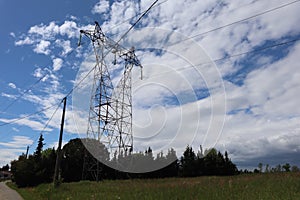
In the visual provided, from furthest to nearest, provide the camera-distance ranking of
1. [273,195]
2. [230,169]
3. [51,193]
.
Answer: [230,169] → [51,193] → [273,195]

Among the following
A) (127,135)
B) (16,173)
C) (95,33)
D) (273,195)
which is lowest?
(273,195)

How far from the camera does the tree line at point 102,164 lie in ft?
103

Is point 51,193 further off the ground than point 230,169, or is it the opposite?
point 230,169

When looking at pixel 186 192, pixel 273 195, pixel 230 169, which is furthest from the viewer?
pixel 230 169

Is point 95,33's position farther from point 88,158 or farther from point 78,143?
point 78,143

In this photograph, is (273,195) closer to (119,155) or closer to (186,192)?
(186,192)

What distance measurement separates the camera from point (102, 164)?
35438 mm

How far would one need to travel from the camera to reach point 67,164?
41438 mm

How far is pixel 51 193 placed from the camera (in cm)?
1720

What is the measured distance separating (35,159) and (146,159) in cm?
1545

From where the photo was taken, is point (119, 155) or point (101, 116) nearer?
point (101, 116)

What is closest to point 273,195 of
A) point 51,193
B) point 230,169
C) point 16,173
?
point 51,193

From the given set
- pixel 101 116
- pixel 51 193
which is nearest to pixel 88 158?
pixel 101 116

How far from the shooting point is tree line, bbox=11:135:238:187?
31.3 metres
